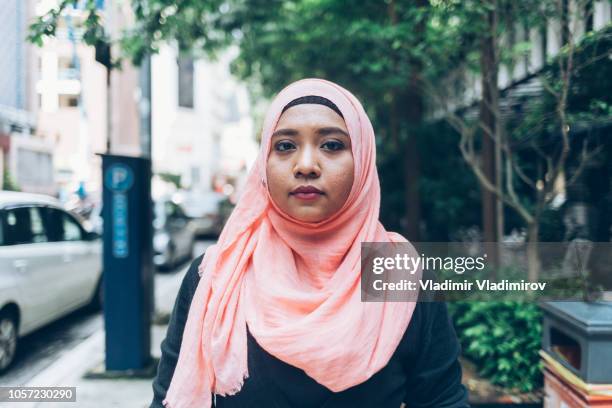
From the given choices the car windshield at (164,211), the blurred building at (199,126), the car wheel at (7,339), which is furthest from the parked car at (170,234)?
the blurred building at (199,126)

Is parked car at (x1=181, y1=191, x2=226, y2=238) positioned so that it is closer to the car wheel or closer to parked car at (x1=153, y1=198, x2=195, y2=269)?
parked car at (x1=153, y1=198, x2=195, y2=269)

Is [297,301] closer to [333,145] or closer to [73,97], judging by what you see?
[333,145]

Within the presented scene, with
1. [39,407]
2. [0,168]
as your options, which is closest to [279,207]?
[39,407]

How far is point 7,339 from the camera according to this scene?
4684mm

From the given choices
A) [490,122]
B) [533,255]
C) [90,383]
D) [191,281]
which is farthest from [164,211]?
[191,281]

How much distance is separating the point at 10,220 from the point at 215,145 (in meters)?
35.6

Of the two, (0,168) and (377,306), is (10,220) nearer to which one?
(0,168)

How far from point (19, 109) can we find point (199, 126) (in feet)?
99.8

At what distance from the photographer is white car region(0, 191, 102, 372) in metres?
4.59

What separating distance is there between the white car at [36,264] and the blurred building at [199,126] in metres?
18.6

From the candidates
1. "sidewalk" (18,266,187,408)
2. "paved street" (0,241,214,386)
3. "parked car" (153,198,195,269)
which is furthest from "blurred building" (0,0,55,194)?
"parked car" (153,198,195,269)

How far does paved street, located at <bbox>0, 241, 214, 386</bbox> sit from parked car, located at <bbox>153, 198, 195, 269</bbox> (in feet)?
7.69

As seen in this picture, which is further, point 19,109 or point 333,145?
point 19,109

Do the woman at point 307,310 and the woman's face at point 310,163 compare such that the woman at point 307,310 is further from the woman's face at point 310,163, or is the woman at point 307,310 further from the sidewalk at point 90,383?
the sidewalk at point 90,383
